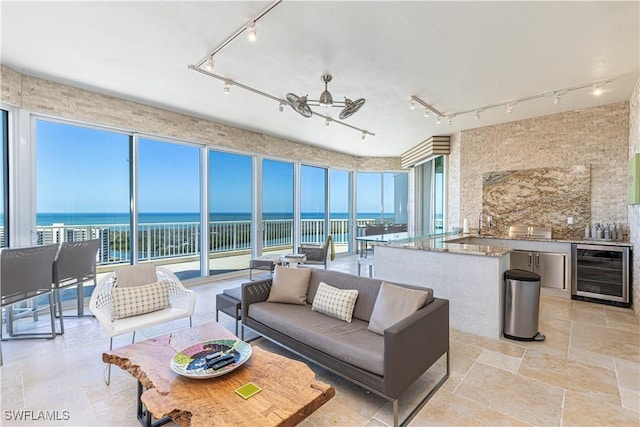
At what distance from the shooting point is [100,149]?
450 centimetres

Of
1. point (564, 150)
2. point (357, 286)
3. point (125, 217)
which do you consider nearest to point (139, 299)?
point (357, 286)

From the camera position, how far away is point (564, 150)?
4938 millimetres

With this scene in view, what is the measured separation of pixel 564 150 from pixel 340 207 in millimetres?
5241

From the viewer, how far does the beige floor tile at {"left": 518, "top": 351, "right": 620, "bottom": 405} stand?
2219 mm

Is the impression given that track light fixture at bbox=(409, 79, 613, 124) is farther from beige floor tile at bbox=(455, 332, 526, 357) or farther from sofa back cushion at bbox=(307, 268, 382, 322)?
beige floor tile at bbox=(455, 332, 526, 357)

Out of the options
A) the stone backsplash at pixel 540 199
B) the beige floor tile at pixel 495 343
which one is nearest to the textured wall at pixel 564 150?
the stone backsplash at pixel 540 199

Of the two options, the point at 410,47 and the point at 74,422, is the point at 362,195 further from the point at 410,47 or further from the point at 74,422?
the point at 74,422

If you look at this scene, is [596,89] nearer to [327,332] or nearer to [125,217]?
[327,332]

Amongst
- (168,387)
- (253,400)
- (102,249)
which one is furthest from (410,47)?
(102,249)

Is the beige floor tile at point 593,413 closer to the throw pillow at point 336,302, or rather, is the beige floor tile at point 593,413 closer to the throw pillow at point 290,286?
the throw pillow at point 336,302

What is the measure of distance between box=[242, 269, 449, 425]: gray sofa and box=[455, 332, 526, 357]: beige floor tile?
32.8 inches

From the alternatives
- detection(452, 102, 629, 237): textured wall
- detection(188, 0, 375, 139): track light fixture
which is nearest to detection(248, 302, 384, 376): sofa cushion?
detection(188, 0, 375, 139): track light fixture

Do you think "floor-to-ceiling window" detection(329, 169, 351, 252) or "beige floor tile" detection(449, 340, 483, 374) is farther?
"floor-to-ceiling window" detection(329, 169, 351, 252)

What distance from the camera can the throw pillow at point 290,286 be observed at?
3056 millimetres
